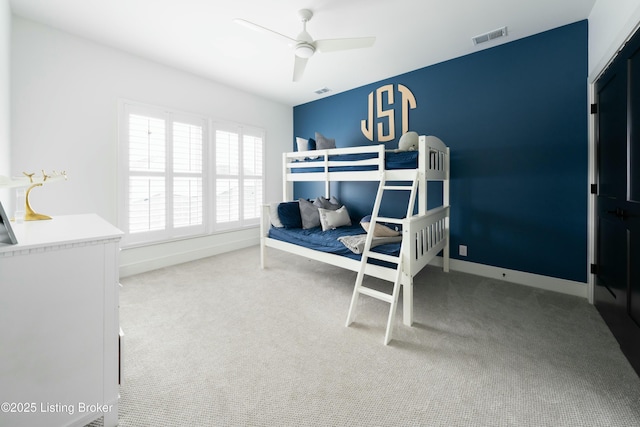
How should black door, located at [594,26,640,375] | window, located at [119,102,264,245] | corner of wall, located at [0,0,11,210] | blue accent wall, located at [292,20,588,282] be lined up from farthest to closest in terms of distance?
1. window, located at [119,102,264,245]
2. blue accent wall, located at [292,20,588,282]
3. corner of wall, located at [0,0,11,210]
4. black door, located at [594,26,640,375]

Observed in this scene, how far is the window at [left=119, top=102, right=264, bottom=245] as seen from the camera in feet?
11.1

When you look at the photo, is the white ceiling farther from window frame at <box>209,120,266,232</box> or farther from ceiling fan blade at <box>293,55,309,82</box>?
window frame at <box>209,120,266,232</box>

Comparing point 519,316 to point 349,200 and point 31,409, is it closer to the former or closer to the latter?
point 349,200

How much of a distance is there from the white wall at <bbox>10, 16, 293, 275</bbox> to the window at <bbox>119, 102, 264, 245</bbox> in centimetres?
15

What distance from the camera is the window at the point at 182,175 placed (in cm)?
337

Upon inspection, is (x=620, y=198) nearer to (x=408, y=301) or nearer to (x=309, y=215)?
(x=408, y=301)

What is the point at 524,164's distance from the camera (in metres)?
2.99

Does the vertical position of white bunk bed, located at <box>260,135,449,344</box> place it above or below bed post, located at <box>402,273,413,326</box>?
above

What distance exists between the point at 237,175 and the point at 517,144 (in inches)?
153

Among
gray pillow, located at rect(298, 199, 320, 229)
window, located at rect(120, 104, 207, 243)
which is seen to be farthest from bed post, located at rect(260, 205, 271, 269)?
window, located at rect(120, 104, 207, 243)

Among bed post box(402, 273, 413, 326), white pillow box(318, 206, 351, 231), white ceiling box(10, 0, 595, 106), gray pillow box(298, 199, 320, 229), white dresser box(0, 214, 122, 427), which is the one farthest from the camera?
gray pillow box(298, 199, 320, 229)

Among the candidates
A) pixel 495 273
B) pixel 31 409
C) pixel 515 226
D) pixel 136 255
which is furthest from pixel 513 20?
pixel 136 255

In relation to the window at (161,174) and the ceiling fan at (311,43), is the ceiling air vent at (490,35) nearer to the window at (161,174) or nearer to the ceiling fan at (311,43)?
the ceiling fan at (311,43)

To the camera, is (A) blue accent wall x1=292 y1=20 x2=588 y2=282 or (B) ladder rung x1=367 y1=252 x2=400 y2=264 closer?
(B) ladder rung x1=367 y1=252 x2=400 y2=264
